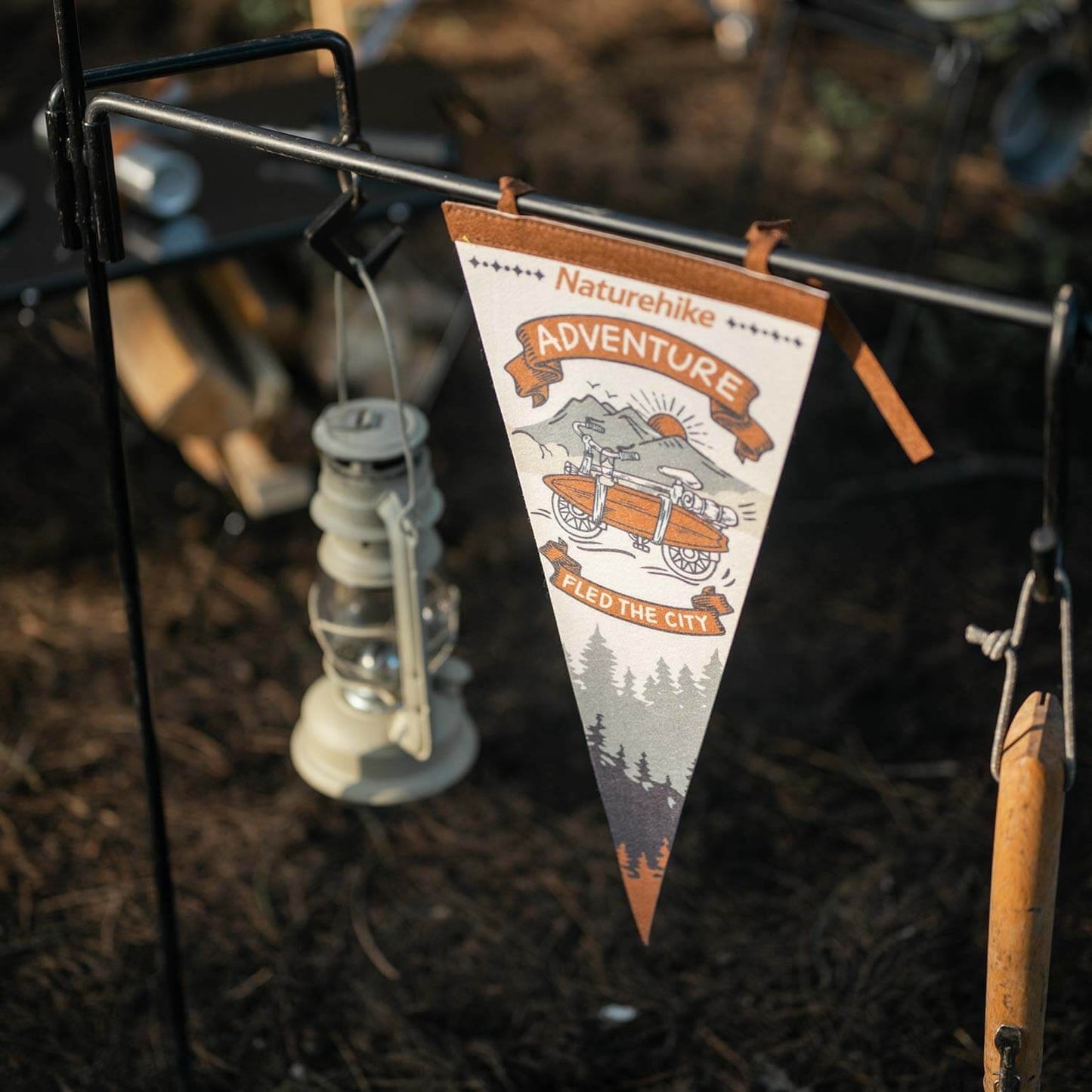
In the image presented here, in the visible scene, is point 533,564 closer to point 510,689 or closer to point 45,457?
point 510,689

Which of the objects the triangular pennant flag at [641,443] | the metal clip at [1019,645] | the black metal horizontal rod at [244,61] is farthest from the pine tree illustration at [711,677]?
the black metal horizontal rod at [244,61]

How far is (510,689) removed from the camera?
8.93 ft

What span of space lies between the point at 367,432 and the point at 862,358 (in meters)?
0.72

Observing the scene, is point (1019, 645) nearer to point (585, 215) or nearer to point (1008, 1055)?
point (1008, 1055)

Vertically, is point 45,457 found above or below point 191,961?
above

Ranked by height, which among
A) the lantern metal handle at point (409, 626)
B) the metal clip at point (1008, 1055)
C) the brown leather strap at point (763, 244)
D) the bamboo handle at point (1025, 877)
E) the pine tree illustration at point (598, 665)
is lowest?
the metal clip at point (1008, 1055)

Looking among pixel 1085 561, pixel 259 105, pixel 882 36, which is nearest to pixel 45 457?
pixel 259 105

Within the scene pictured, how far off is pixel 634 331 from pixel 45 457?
2541mm

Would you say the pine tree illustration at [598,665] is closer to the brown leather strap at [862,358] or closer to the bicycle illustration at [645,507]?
the bicycle illustration at [645,507]

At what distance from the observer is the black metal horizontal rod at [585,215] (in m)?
1.01

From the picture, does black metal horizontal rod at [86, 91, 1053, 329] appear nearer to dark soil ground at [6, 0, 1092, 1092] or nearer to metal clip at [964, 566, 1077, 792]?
metal clip at [964, 566, 1077, 792]

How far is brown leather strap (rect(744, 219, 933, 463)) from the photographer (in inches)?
41.9

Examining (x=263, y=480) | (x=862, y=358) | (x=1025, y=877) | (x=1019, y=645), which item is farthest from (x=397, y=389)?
(x=263, y=480)

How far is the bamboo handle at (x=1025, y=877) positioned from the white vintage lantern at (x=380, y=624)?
0.73 metres
